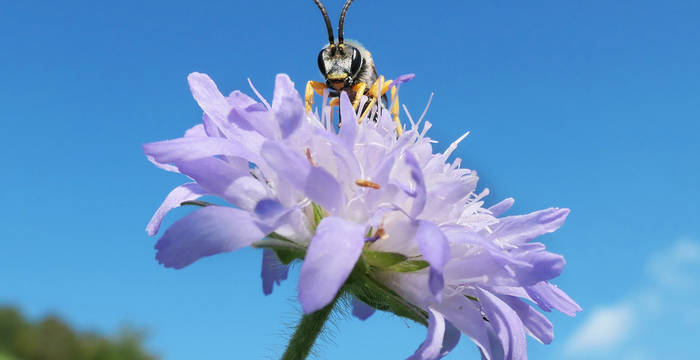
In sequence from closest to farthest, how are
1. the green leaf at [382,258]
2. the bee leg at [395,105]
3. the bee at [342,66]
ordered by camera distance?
the green leaf at [382,258], the bee leg at [395,105], the bee at [342,66]

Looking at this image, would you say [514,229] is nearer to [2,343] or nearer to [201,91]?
[201,91]

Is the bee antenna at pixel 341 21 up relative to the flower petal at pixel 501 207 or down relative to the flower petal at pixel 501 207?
up

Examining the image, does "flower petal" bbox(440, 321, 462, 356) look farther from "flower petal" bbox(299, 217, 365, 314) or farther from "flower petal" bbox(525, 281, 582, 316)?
"flower petal" bbox(299, 217, 365, 314)

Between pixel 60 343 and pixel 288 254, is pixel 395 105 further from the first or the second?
pixel 60 343

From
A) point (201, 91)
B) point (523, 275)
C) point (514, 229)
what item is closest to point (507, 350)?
point (523, 275)

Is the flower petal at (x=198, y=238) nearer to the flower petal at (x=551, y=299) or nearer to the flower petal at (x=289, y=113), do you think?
the flower petal at (x=289, y=113)

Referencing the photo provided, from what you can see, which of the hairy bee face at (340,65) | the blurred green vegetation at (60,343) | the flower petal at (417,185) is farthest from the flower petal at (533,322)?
the blurred green vegetation at (60,343)

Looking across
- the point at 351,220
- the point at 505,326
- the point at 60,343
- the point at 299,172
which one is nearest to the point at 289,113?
the point at 299,172
